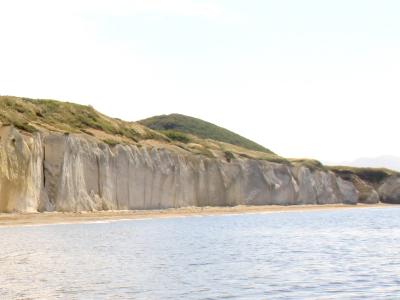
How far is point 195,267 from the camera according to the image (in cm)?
2198

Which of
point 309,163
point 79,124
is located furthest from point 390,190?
point 79,124

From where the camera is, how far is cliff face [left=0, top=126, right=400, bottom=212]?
4941 centimetres

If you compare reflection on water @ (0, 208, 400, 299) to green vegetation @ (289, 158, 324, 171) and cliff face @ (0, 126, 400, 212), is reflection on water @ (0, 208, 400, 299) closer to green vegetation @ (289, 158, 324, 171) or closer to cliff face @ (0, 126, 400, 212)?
cliff face @ (0, 126, 400, 212)

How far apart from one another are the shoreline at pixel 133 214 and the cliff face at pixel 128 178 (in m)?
1.19

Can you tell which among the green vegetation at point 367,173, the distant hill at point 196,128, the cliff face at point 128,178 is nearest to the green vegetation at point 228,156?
the cliff face at point 128,178

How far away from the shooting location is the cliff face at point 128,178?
162 ft

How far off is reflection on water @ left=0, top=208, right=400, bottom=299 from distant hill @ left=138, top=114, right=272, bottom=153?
124m

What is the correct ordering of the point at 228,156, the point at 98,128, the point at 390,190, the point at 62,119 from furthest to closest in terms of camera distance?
the point at 390,190, the point at 228,156, the point at 98,128, the point at 62,119

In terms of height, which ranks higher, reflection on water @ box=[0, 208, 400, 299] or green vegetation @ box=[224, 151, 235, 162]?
green vegetation @ box=[224, 151, 235, 162]

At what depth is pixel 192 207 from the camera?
7175 cm

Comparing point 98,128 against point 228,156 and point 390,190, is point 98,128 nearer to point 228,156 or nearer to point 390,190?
point 228,156

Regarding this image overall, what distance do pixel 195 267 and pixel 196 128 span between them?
142 metres

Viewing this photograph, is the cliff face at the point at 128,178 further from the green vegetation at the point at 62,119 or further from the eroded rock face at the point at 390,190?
the eroded rock face at the point at 390,190

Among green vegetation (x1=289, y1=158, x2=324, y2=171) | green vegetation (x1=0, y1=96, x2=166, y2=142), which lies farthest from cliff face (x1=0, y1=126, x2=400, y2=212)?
green vegetation (x1=0, y1=96, x2=166, y2=142)
